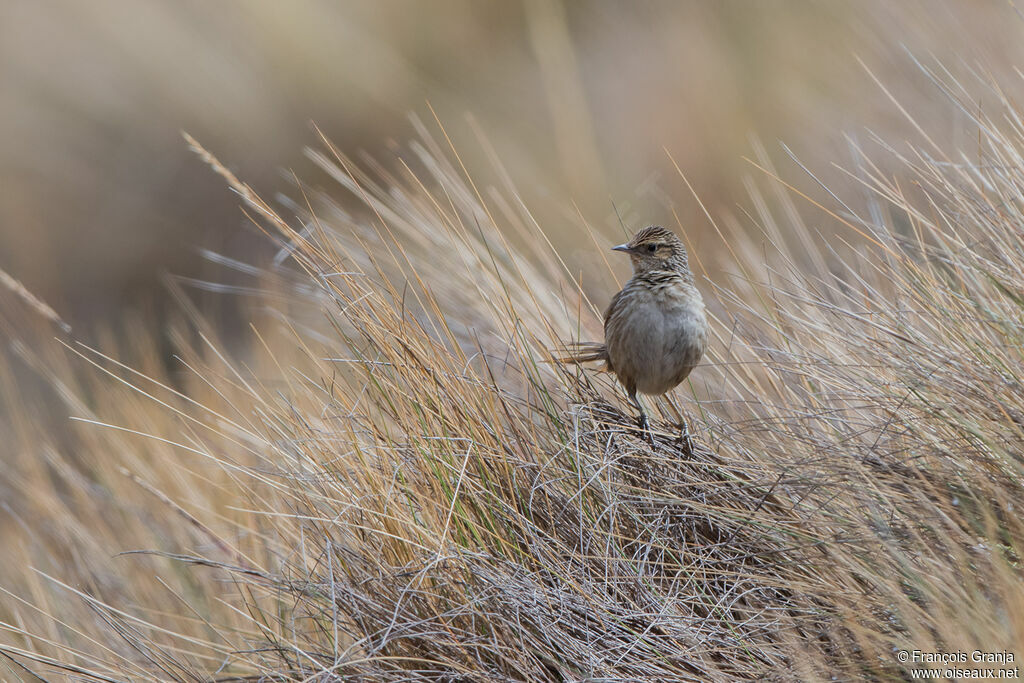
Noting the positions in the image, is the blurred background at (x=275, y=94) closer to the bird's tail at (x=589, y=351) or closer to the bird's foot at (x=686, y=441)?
the bird's tail at (x=589, y=351)

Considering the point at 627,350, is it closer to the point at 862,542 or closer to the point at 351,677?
the point at 862,542

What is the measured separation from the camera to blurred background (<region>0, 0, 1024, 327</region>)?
8344 mm

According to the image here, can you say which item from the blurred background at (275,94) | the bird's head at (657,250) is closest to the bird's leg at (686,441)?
the bird's head at (657,250)

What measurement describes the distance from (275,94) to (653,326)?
6.85 metres

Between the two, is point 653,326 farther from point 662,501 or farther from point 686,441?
point 662,501

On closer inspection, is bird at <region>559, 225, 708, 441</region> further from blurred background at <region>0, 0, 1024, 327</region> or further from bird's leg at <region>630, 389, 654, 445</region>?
blurred background at <region>0, 0, 1024, 327</region>

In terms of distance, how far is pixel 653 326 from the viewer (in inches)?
136

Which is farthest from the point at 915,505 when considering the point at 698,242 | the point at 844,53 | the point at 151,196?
the point at 151,196

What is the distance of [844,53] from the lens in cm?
750

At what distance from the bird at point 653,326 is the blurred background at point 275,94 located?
4313 mm

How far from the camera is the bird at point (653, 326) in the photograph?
3402mm

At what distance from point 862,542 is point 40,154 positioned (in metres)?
9.07

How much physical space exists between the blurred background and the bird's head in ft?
14.1

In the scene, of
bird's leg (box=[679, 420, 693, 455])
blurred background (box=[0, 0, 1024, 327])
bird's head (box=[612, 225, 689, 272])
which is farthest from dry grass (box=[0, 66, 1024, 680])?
blurred background (box=[0, 0, 1024, 327])
